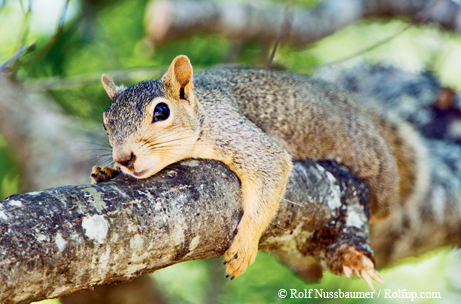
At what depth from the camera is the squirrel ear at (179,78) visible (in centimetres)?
212

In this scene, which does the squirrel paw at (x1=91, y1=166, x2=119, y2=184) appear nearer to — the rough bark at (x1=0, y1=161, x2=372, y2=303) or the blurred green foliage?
the rough bark at (x1=0, y1=161, x2=372, y2=303)

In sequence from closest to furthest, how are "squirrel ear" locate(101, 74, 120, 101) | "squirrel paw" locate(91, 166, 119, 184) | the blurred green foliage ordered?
1. "squirrel paw" locate(91, 166, 119, 184)
2. "squirrel ear" locate(101, 74, 120, 101)
3. the blurred green foliage

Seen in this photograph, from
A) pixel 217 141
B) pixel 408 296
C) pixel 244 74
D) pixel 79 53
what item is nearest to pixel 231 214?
pixel 217 141

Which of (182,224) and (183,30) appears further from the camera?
(183,30)

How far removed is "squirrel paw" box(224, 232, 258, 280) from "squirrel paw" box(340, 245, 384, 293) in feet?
1.61

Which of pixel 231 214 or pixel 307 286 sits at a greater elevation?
pixel 231 214

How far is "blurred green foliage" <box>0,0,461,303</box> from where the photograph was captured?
350cm

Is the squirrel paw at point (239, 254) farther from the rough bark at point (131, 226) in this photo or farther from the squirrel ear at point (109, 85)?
the squirrel ear at point (109, 85)

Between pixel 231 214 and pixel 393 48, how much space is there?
396 centimetres

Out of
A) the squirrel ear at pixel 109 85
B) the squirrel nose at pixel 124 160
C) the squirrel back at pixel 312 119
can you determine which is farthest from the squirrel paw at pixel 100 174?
Answer: the squirrel back at pixel 312 119

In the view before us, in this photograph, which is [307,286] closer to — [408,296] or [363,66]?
[408,296]

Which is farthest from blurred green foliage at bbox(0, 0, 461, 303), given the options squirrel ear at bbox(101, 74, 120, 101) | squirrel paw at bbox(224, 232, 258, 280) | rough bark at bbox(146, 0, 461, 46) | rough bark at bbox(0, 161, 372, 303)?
squirrel paw at bbox(224, 232, 258, 280)

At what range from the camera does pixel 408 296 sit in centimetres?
326

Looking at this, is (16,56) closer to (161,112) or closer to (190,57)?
(161,112)
